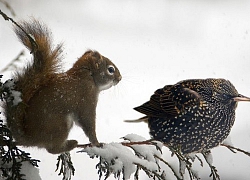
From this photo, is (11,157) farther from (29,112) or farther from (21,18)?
(21,18)

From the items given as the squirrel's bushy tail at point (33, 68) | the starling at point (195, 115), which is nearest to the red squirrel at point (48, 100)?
the squirrel's bushy tail at point (33, 68)

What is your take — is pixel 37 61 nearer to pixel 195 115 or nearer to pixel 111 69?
pixel 111 69

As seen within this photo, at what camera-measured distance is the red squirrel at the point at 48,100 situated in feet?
2.45

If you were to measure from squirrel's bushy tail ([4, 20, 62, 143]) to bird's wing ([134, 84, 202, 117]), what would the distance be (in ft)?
1.34

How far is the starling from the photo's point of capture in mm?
1098

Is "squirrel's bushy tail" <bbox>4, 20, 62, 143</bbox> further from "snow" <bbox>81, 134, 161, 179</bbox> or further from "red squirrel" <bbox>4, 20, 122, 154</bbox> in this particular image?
"snow" <bbox>81, 134, 161, 179</bbox>

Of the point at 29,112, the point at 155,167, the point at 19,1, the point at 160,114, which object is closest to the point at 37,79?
the point at 29,112

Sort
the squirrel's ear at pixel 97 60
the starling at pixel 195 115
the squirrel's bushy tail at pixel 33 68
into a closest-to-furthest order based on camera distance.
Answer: the squirrel's bushy tail at pixel 33 68 → the squirrel's ear at pixel 97 60 → the starling at pixel 195 115

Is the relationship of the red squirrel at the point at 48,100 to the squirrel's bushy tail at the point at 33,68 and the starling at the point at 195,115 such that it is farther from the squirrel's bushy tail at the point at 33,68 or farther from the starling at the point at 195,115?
the starling at the point at 195,115

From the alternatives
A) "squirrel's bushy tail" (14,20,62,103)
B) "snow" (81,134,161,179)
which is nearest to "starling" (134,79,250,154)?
"snow" (81,134,161,179)

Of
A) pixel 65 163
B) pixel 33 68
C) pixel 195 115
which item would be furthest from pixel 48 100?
pixel 195 115

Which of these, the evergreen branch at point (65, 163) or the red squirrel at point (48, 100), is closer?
the red squirrel at point (48, 100)

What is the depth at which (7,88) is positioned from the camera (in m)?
0.65

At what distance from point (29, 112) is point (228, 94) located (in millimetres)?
558
